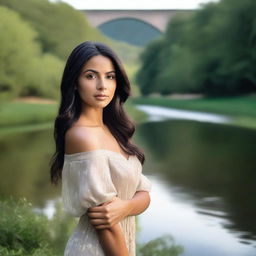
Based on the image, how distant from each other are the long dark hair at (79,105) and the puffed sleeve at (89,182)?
13 centimetres

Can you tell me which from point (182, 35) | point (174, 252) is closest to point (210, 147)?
point (174, 252)

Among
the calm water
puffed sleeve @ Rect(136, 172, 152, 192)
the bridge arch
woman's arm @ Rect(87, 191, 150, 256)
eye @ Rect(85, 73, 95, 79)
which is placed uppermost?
eye @ Rect(85, 73, 95, 79)

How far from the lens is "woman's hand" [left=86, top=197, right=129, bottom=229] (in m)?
1.75

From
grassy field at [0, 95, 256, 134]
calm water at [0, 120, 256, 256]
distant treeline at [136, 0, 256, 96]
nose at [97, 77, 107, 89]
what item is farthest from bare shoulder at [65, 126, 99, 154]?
distant treeline at [136, 0, 256, 96]

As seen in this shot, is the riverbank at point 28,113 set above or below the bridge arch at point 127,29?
below

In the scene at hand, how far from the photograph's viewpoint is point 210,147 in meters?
12.6

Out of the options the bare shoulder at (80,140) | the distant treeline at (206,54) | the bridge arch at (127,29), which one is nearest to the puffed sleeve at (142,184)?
the bare shoulder at (80,140)

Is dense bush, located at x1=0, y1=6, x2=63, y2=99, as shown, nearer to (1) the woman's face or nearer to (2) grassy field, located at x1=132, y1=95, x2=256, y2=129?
(2) grassy field, located at x1=132, y1=95, x2=256, y2=129

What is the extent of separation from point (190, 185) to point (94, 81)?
6.51 metres

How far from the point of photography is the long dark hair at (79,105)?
5.94ft

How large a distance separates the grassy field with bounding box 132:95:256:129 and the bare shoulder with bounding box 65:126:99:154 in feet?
54.2

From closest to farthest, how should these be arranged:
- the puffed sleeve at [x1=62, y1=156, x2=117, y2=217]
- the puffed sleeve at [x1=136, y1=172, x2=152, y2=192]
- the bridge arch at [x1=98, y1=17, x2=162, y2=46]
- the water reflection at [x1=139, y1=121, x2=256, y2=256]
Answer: the puffed sleeve at [x1=62, y1=156, x2=117, y2=217]
the puffed sleeve at [x1=136, y1=172, x2=152, y2=192]
the water reflection at [x1=139, y1=121, x2=256, y2=256]
the bridge arch at [x1=98, y1=17, x2=162, y2=46]

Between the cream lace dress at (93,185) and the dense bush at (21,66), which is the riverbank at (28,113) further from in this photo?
the cream lace dress at (93,185)

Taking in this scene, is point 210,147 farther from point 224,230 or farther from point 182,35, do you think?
point 182,35
